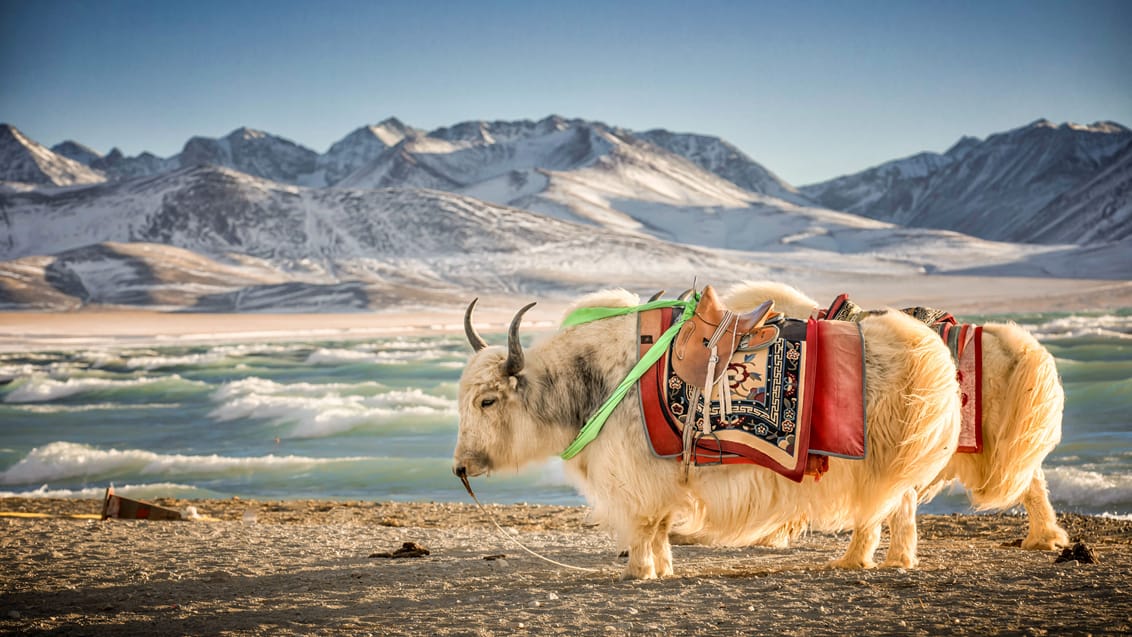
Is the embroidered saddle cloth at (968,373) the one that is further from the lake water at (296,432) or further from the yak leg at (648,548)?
the lake water at (296,432)

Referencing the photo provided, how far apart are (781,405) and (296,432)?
11908 mm

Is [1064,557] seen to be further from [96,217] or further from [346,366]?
[96,217]

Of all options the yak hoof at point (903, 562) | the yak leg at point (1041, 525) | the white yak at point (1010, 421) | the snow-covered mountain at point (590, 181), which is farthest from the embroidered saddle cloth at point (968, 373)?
the snow-covered mountain at point (590, 181)

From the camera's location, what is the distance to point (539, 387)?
4.13m

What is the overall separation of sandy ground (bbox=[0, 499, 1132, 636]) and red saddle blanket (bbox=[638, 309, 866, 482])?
56 cm

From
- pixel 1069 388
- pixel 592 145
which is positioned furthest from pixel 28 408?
pixel 592 145

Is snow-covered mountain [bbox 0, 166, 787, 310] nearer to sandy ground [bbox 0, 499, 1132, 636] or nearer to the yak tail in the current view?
sandy ground [bbox 0, 499, 1132, 636]

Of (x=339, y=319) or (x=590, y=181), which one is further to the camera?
(x=590, y=181)

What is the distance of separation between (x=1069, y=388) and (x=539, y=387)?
13.2 meters

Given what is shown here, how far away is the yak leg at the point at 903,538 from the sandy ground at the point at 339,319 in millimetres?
30246

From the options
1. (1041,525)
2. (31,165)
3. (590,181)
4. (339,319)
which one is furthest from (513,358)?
(31,165)

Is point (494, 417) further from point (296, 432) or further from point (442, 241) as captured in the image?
point (442, 241)

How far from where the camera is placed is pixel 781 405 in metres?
3.86

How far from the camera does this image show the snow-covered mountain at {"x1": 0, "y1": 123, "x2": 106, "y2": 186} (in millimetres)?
151750
